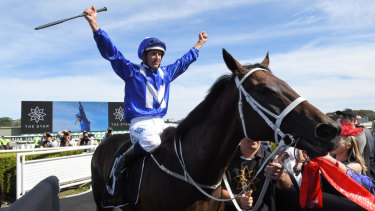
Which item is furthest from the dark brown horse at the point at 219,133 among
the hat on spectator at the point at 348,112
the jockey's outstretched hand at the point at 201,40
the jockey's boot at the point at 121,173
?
the hat on spectator at the point at 348,112

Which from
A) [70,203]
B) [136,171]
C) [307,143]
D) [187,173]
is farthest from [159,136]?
[70,203]

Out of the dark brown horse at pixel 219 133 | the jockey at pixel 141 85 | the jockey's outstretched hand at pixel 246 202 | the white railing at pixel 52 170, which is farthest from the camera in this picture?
the white railing at pixel 52 170

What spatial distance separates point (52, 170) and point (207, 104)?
6.75 metres

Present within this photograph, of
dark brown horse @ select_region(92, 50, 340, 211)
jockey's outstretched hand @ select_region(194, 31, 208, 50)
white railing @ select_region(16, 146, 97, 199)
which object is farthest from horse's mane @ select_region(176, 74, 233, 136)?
white railing @ select_region(16, 146, 97, 199)

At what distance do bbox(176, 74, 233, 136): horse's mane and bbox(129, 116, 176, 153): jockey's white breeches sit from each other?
1.10 feet

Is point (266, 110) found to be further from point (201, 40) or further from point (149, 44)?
point (201, 40)

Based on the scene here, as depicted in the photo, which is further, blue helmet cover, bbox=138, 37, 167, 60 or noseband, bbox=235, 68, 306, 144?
blue helmet cover, bbox=138, 37, 167, 60

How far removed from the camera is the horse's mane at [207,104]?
252cm

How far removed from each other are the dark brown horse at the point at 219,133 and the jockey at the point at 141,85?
0.25 meters

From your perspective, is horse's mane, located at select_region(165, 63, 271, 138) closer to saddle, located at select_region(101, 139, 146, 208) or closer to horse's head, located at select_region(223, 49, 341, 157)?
horse's head, located at select_region(223, 49, 341, 157)

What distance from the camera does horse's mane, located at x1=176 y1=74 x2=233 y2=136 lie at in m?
2.52

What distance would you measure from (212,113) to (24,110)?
77.8 feet

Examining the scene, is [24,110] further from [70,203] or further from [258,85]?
[258,85]

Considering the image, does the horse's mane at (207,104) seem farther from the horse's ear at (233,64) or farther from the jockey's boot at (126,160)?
the jockey's boot at (126,160)
